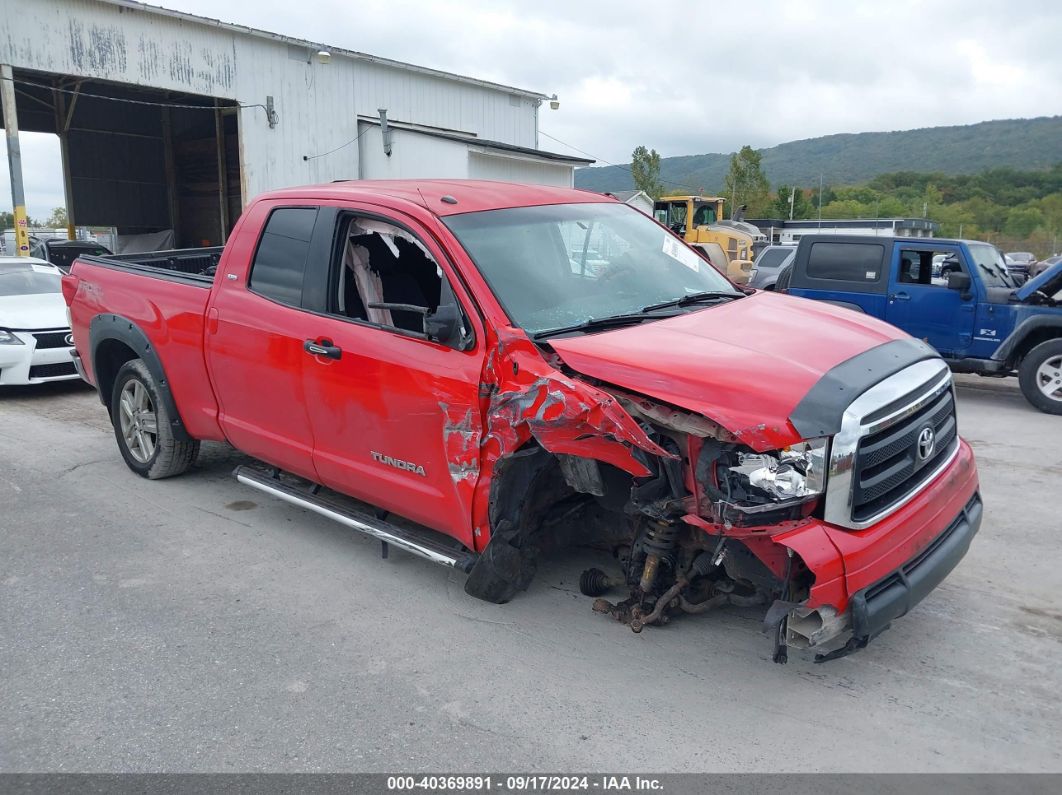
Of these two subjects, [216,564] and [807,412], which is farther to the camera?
[216,564]

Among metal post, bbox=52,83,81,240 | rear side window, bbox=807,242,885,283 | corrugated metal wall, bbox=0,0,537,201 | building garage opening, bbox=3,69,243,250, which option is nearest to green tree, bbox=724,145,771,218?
corrugated metal wall, bbox=0,0,537,201

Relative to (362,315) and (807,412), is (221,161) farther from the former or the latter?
(807,412)

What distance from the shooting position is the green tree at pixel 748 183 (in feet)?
175

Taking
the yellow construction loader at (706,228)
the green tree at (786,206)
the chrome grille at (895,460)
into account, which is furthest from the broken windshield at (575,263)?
the green tree at (786,206)

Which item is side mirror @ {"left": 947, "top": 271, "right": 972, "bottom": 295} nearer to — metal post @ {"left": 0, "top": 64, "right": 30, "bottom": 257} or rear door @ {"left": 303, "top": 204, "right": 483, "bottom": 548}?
rear door @ {"left": 303, "top": 204, "right": 483, "bottom": 548}

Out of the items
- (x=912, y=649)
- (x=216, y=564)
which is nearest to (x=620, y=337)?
(x=912, y=649)

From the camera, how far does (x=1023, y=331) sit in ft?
30.0

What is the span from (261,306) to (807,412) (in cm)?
314

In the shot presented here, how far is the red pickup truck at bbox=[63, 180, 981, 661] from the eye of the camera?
10.5 feet

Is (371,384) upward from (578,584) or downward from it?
upward

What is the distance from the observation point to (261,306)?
15.9 feet

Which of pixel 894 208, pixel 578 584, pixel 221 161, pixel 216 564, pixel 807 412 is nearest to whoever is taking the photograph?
pixel 807 412

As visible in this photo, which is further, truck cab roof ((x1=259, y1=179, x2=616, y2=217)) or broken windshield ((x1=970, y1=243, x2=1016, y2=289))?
broken windshield ((x1=970, y1=243, x2=1016, y2=289))

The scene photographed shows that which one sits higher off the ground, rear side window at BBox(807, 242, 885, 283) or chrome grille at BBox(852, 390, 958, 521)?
rear side window at BBox(807, 242, 885, 283)
